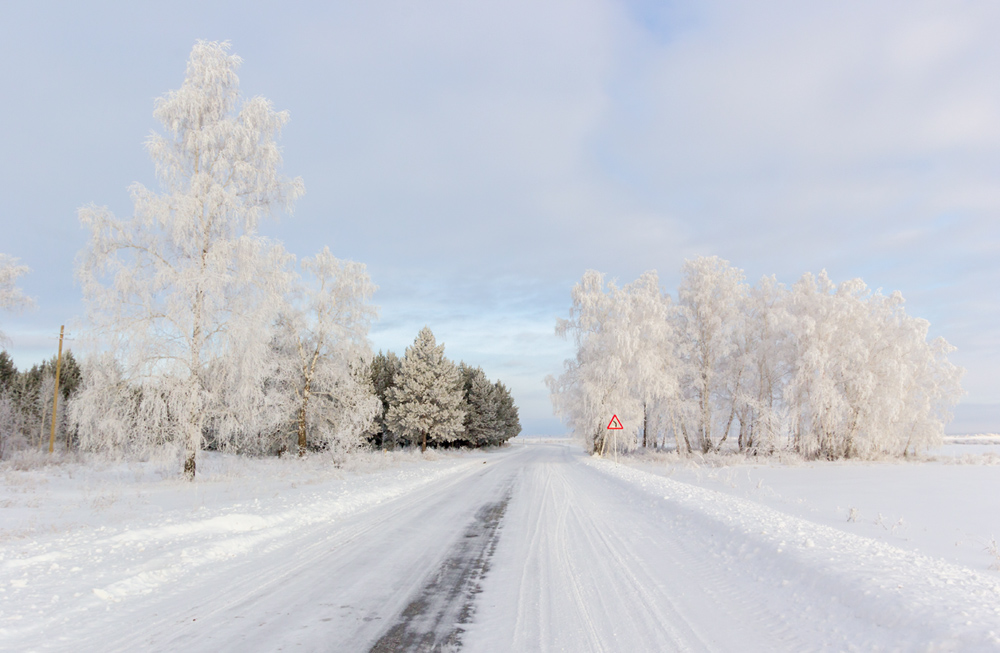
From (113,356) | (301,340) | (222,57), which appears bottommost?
(113,356)

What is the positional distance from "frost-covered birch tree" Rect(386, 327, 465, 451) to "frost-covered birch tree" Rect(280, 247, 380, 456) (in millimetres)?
13362

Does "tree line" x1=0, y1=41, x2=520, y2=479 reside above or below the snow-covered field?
above

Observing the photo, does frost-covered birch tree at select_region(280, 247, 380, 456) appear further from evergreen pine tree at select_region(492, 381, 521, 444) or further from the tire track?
evergreen pine tree at select_region(492, 381, 521, 444)

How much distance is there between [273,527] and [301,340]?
20071 millimetres

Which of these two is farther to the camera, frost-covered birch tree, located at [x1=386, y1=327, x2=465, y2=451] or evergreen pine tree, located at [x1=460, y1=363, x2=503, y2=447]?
evergreen pine tree, located at [x1=460, y1=363, x2=503, y2=447]

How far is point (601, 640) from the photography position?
4066 mm

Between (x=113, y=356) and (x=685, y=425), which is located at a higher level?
(x=113, y=356)

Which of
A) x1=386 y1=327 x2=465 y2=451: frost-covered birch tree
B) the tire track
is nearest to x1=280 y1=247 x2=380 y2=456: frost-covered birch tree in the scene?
x1=386 y1=327 x2=465 y2=451: frost-covered birch tree

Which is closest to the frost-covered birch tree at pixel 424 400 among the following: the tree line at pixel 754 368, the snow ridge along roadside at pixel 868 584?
the tree line at pixel 754 368

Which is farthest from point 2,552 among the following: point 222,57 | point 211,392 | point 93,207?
point 222,57

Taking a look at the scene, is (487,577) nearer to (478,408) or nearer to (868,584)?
(868,584)

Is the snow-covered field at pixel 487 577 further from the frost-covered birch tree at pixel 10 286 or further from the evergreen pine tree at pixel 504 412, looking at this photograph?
the evergreen pine tree at pixel 504 412

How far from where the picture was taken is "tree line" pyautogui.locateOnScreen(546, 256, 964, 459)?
28641mm

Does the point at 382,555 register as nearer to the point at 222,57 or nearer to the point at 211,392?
the point at 211,392
